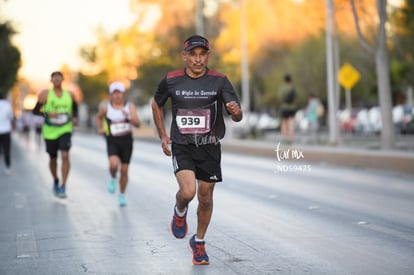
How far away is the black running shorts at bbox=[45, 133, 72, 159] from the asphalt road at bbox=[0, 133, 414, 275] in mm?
800

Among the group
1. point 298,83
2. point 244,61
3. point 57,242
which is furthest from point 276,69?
point 57,242

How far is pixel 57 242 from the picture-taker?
32.3 feet

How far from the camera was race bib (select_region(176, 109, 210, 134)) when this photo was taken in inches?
327

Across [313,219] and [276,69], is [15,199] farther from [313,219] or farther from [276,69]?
[276,69]

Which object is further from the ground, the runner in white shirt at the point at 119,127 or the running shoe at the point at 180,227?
the runner in white shirt at the point at 119,127

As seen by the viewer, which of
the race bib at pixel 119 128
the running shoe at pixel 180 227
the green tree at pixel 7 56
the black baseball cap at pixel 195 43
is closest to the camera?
the black baseball cap at pixel 195 43

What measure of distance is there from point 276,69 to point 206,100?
57250 millimetres

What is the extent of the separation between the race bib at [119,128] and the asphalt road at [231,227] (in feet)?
3.47

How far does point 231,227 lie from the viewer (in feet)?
35.2

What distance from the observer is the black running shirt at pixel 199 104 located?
8297mm

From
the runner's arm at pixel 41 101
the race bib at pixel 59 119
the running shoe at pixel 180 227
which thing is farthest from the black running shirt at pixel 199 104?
the race bib at pixel 59 119

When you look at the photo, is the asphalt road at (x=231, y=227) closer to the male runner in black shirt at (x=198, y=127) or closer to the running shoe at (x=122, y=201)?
the running shoe at (x=122, y=201)

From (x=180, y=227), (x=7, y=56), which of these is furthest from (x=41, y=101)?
(x=7, y=56)
